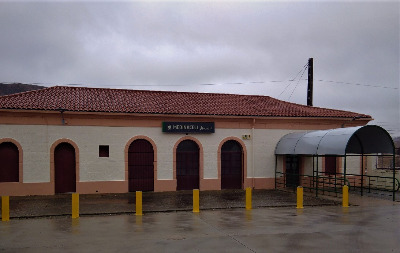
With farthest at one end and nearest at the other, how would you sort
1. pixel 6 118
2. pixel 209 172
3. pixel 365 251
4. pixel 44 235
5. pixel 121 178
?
pixel 209 172
pixel 121 178
pixel 6 118
pixel 44 235
pixel 365 251

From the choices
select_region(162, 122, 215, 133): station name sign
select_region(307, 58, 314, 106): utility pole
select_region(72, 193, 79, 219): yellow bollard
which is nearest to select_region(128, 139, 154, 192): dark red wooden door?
select_region(162, 122, 215, 133): station name sign

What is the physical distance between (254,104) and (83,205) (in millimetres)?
11912

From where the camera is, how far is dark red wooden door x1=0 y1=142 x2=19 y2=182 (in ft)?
55.1

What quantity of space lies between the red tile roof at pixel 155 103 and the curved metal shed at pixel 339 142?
198 cm

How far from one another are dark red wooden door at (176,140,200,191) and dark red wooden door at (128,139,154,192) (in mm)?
1434

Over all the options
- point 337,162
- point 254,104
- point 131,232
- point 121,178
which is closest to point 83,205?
point 121,178

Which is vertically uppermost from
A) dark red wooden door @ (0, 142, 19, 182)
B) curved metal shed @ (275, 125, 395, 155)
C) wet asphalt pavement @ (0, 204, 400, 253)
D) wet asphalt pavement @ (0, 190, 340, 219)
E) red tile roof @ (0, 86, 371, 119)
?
red tile roof @ (0, 86, 371, 119)

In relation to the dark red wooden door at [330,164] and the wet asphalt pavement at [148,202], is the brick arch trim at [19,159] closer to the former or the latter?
the wet asphalt pavement at [148,202]

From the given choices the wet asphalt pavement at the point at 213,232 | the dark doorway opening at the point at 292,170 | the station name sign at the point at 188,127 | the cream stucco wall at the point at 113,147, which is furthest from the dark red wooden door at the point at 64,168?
the dark doorway opening at the point at 292,170

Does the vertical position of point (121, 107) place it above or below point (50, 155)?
above

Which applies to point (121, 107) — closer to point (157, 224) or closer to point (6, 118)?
point (6, 118)

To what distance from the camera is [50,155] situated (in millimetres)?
17359

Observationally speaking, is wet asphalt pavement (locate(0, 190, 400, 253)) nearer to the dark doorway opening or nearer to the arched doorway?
the arched doorway

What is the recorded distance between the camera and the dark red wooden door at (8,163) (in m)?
16.8
